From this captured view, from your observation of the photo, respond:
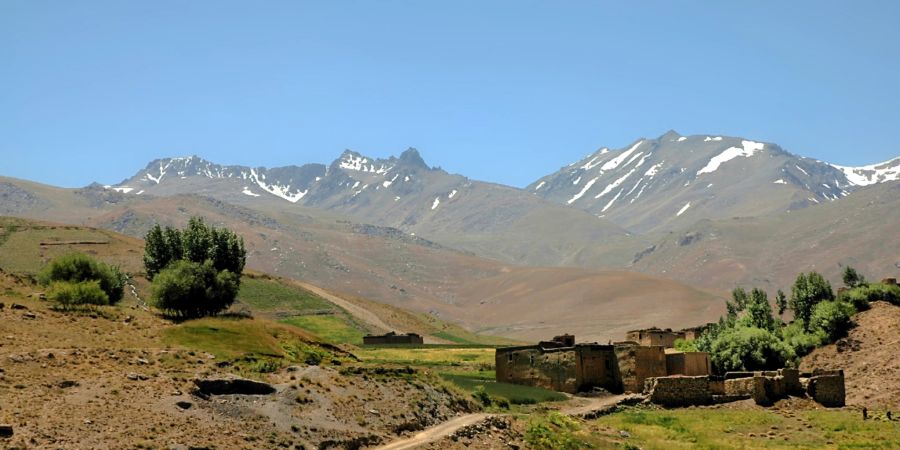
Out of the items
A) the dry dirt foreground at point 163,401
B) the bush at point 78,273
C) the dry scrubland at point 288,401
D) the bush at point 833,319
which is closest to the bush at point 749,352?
the dry scrubland at point 288,401

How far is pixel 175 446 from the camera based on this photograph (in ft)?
110

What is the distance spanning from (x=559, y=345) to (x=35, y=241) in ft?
467

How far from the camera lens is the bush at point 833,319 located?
7194 centimetres

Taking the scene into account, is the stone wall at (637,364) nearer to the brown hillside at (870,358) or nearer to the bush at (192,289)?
the brown hillside at (870,358)

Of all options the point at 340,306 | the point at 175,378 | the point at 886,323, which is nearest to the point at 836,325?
the point at 886,323

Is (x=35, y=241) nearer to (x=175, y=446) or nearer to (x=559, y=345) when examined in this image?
(x=559, y=345)

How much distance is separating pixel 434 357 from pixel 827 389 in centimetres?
4406

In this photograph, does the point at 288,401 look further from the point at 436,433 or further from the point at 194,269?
the point at 194,269

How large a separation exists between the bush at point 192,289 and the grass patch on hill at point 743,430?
1346 inches

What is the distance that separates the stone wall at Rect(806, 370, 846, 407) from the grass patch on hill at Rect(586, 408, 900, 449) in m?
2.37

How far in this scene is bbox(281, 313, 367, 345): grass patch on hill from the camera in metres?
142

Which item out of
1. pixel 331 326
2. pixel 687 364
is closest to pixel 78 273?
pixel 687 364

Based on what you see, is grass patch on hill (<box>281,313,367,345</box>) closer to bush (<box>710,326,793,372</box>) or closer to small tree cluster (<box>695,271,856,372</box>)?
small tree cluster (<box>695,271,856,372</box>)

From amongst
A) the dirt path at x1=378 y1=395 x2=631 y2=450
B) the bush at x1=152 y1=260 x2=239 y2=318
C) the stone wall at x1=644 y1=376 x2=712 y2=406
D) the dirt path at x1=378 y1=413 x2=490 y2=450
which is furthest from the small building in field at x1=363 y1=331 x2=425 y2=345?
the dirt path at x1=378 y1=413 x2=490 y2=450
